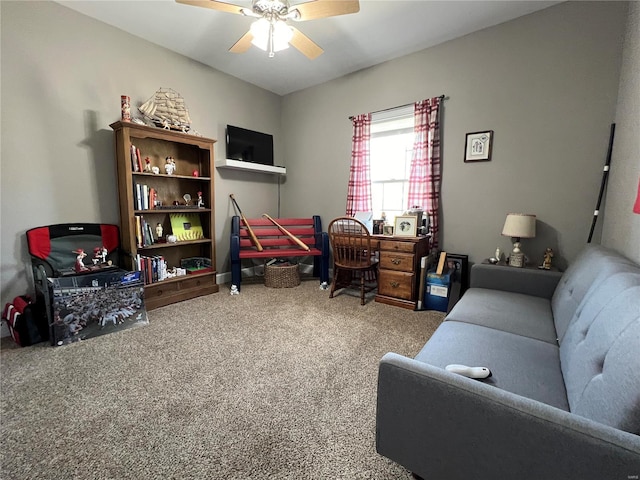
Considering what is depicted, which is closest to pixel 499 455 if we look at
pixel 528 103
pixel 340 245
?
pixel 340 245

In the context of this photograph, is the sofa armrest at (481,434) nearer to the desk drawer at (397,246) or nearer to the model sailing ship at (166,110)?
the desk drawer at (397,246)

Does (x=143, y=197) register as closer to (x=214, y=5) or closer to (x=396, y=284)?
(x=214, y=5)

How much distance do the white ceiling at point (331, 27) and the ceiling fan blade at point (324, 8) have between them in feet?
1.82

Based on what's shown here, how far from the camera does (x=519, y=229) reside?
7.65 feet

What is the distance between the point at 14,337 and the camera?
6.78 ft

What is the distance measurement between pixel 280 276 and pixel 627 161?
3.12m

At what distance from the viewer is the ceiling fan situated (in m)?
1.86

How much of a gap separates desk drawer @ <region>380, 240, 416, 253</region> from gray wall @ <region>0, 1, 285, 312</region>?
8.83 ft

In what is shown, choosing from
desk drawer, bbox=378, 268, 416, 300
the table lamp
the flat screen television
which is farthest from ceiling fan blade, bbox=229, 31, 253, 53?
the table lamp

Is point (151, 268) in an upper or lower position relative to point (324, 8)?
lower

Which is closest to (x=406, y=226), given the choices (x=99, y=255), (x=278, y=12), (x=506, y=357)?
(x=506, y=357)

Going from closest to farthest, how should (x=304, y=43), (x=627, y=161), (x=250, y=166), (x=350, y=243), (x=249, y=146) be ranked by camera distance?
(x=627, y=161), (x=304, y=43), (x=350, y=243), (x=250, y=166), (x=249, y=146)

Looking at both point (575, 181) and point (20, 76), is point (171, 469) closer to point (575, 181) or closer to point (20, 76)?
point (20, 76)

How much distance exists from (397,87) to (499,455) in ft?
11.1
